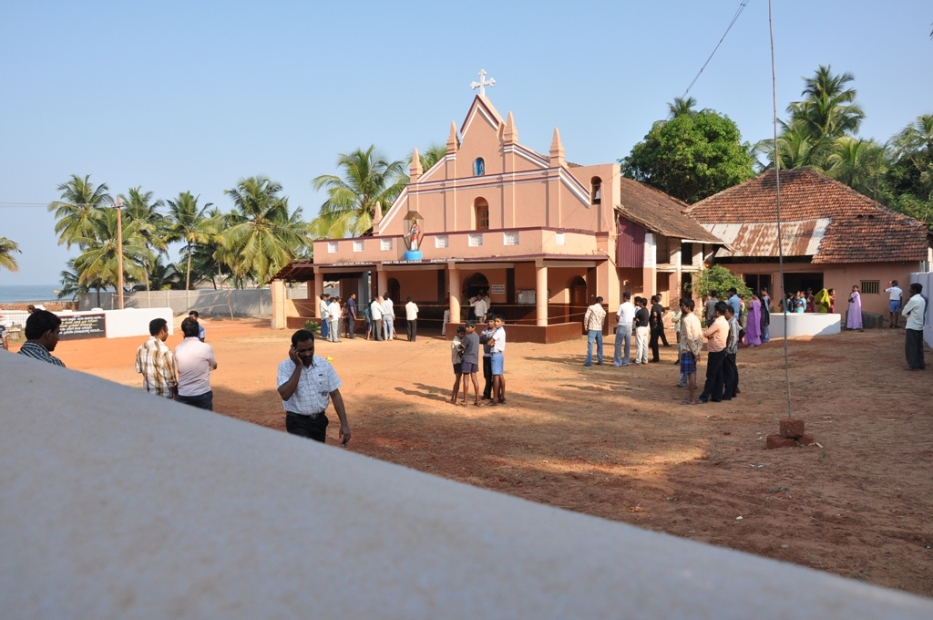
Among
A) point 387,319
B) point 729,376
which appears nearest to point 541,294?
point 387,319

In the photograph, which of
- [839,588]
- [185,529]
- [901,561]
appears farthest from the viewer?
[901,561]

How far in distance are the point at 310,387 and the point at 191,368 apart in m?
1.56

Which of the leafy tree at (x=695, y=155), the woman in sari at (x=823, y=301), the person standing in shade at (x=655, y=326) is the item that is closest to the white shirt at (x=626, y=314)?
the person standing in shade at (x=655, y=326)

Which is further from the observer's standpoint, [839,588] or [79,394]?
[79,394]

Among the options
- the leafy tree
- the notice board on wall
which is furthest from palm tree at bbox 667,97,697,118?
the notice board on wall

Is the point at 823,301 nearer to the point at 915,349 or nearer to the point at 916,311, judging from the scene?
the point at 915,349

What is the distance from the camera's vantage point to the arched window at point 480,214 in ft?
88.5

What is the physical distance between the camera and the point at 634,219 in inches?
942

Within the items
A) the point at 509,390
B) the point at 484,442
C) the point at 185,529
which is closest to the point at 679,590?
the point at 185,529

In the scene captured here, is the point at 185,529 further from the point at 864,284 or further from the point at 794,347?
the point at 864,284

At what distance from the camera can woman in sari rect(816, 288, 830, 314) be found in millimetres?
Result: 23594

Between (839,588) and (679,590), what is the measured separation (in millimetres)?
186

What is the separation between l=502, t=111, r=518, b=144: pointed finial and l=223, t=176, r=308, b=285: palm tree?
17.7 metres

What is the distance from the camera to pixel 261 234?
129 feet
